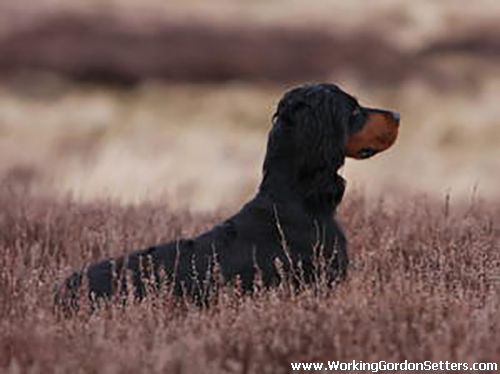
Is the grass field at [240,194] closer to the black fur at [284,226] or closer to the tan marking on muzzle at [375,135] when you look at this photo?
the black fur at [284,226]

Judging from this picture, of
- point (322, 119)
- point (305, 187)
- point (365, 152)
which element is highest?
point (322, 119)

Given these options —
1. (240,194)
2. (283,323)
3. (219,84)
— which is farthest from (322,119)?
(219,84)

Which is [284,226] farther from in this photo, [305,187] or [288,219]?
[305,187]

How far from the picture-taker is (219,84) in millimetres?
22344

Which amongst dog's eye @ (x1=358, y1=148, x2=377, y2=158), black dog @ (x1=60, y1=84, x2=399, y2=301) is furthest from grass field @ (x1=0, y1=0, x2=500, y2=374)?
dog's eye @ (x1=358, y1=148, x2=377, y2=158)

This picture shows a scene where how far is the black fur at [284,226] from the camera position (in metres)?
6.03

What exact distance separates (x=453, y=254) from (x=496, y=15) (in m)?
18.5

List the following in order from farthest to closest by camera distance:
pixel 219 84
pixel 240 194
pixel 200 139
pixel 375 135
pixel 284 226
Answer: pixel 219 84
pixel 200 139
pixel 240 194
pixel 375 135
pixel 284 226

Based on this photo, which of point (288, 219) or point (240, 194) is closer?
point (288, 219)

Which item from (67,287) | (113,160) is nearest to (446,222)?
(67,287)

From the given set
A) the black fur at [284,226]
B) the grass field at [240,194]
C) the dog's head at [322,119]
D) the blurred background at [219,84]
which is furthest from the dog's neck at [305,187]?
the blurred background at [219,84]

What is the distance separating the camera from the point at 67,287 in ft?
19.7

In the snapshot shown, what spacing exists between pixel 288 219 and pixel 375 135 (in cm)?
61

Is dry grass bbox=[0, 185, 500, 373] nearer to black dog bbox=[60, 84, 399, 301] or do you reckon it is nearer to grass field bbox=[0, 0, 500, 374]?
grass field bbox=[0, 0, 500, 374]
